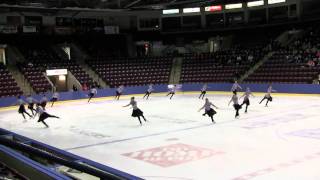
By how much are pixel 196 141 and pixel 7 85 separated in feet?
79.2

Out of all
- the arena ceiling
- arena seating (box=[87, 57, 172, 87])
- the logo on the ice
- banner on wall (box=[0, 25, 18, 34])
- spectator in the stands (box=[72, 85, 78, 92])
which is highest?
the arena ceiling

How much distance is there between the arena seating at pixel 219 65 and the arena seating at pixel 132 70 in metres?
2.13

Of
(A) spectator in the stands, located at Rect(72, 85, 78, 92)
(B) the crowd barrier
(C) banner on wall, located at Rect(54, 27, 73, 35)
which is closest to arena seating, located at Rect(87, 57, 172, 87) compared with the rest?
(B) the crowd barrier

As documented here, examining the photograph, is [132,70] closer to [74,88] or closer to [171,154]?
[74,88]

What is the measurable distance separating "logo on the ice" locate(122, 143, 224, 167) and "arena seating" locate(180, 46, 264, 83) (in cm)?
2604

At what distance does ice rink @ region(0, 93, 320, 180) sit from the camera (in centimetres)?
1037

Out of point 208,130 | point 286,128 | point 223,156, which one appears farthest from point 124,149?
point 286,128

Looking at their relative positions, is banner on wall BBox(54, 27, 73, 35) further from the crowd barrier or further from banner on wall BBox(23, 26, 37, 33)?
the crowd barrier

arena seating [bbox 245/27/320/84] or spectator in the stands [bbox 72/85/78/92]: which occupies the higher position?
arena seating [bbox 245/27/320/84]

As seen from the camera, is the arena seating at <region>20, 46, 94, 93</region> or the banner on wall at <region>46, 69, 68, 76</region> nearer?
the arena seating at <region>20, 46, 94, 93</region>

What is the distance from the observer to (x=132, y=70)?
41969mm

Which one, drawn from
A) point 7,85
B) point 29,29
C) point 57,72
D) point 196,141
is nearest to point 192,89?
point 57,72

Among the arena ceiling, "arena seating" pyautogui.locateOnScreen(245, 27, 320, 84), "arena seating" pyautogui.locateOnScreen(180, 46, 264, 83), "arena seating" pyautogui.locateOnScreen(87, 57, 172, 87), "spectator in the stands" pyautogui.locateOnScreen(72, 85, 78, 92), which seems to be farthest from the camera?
"arena seating" pyautogui.locateOnScreen(87, 57, 172, 87)

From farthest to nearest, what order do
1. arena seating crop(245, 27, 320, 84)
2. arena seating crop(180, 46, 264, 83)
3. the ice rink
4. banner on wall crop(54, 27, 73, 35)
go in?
banner on wall crop(54, 27, 73, 35), arena seating crop(180, 46, 264, 83), arena seating crop(245, 27, 320, 84), the ice rink
